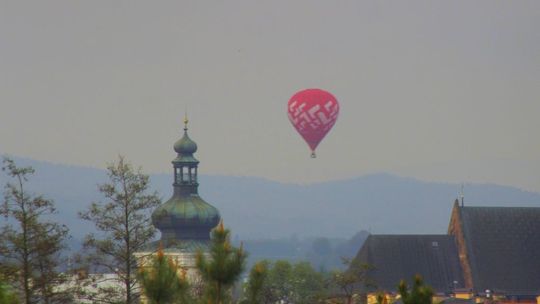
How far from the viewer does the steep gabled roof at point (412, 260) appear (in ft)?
452

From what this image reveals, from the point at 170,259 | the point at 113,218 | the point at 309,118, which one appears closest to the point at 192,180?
the point at 309,118

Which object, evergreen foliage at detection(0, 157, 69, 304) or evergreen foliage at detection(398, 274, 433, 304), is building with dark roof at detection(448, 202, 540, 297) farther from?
evergreen foliage at detection(398, 274, 433, 304)

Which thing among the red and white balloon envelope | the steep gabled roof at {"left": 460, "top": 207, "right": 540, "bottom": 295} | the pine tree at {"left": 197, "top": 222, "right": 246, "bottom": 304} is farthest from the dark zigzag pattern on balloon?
the pine tree at {"left": 197, "top": 222, "right": 246, "bottom": 304}

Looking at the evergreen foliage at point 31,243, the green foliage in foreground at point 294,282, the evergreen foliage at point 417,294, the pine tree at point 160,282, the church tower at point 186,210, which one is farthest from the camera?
the green foliage in foreground at point 294,282

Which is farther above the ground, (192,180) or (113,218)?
(192,180)

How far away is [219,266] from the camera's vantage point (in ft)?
140

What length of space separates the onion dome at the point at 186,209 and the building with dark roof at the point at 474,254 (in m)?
23.8

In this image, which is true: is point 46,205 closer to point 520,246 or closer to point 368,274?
point 368,274

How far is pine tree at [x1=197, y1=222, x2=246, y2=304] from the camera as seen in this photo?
140ft

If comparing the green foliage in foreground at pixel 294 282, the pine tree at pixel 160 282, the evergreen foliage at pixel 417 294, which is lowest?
the evergreen foliage at pixel 417 294

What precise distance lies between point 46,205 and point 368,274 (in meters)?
76.1

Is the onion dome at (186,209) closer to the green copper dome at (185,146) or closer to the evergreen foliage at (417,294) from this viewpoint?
the green copper dome at (185,146)

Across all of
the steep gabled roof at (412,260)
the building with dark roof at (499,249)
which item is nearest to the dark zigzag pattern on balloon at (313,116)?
the steep gabled roof at (412,260)

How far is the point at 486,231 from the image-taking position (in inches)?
5655
